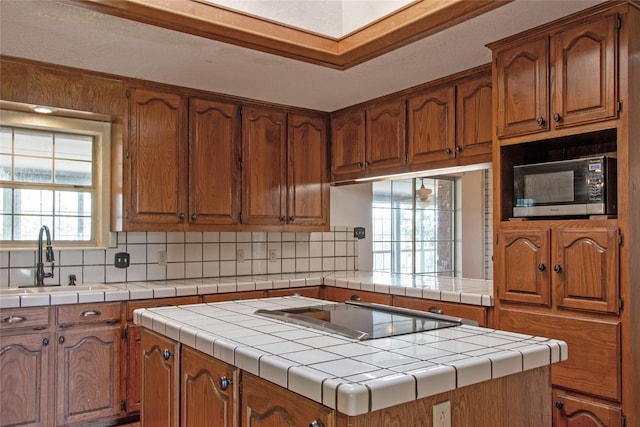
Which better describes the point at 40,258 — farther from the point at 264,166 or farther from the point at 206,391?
the point at 206,391

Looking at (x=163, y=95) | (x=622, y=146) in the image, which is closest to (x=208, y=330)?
(x=622, y=146)

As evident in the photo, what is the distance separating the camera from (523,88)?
266cm

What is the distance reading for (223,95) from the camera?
12.7 ft

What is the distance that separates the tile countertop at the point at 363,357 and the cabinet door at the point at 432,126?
1.82 m

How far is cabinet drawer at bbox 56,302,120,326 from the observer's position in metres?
2.98

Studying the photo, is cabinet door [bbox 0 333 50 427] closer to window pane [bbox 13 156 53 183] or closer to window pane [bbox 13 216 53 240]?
window pane [bbox 13 216 53 240]

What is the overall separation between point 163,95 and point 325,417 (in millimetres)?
2945

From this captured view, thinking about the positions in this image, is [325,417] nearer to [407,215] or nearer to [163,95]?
[163,95]

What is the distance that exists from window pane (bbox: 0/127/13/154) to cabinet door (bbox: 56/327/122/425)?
1.31m

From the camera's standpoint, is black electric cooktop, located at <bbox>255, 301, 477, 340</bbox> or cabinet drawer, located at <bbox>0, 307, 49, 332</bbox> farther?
cabinet drawer, located at <bbox>0, 307, 49, 332</bbox>

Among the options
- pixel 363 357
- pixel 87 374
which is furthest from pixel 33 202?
pixel 363 357

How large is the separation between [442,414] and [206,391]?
830 mm

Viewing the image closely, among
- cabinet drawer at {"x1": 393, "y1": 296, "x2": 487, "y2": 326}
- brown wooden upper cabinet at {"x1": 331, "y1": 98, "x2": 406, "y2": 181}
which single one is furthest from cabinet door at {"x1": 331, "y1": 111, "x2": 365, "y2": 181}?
cabinet drawer at {"x1": 393, "y1": 296, "x2": 487, "y2": 326}

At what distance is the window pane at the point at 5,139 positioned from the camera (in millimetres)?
3375
